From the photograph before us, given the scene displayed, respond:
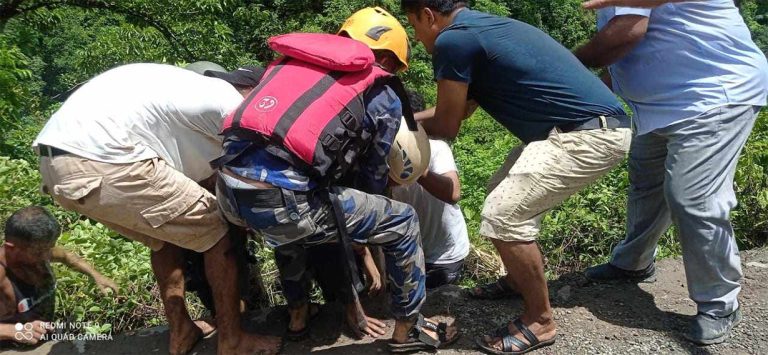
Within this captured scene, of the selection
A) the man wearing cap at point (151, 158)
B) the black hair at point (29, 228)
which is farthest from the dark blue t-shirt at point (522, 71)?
the black hair at point (29, 228)

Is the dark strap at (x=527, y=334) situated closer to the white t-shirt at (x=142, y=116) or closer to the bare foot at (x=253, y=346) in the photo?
the bare foot at (x=253, y=346)

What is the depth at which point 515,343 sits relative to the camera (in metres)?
3.23

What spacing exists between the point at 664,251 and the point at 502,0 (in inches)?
518

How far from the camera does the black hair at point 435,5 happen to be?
3.18m

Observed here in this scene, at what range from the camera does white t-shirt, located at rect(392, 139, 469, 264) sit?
390cm

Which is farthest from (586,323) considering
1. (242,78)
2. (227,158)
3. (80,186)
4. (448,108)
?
(80,186)

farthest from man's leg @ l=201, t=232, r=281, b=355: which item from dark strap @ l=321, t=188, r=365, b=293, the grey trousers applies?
the grey trousers

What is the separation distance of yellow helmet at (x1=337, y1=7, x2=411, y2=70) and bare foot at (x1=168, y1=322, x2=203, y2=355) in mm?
1630

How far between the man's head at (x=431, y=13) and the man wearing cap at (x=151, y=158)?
0.83 meters

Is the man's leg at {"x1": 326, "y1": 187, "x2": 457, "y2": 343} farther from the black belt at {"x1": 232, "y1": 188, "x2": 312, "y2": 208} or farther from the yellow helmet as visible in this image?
the yellow helmet

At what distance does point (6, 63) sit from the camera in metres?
6.80

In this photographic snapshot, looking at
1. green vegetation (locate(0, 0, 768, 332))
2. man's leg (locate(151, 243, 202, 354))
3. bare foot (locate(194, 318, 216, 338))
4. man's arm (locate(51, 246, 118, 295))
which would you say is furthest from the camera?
green vegetation (locate(0, 0, 768, 332))

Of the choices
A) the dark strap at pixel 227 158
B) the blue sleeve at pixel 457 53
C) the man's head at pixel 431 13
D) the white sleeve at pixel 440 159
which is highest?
the man's head at pixel 431 13

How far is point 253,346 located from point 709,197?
→ 2210 mm
